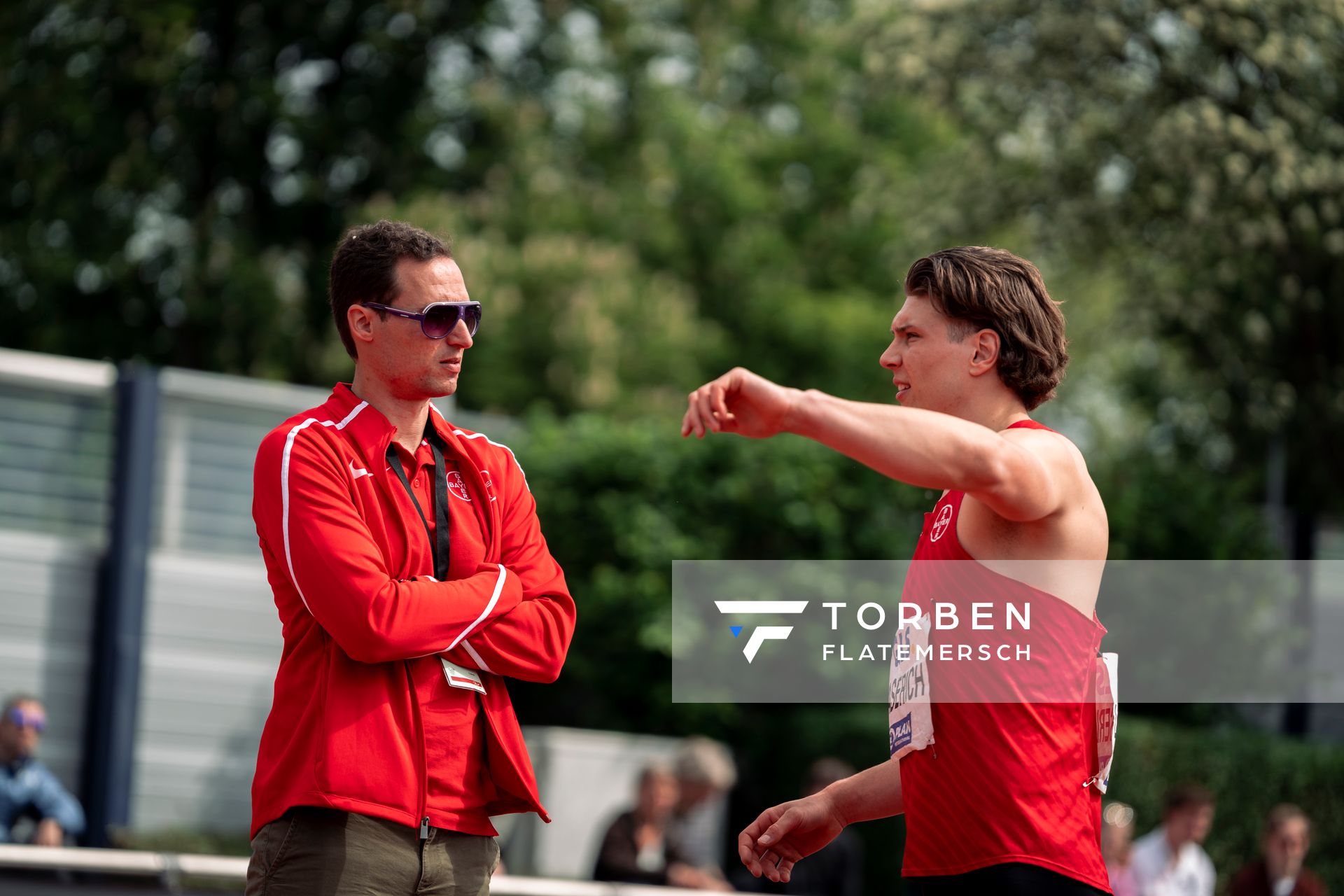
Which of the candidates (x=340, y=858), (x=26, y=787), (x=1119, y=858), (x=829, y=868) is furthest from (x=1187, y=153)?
(x=340, y=858)

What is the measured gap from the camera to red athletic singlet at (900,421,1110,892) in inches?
108

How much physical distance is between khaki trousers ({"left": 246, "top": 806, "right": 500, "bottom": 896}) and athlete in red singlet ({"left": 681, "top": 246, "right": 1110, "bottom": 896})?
3.00 feet

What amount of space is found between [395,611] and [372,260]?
0.77 metres

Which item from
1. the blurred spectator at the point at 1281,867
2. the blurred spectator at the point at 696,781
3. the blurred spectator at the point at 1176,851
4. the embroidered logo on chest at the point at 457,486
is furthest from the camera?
the blurred spectator at the point at 1281,867

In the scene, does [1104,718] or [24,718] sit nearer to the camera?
[1104,718]

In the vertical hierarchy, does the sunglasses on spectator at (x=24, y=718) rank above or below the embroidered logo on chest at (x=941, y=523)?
below

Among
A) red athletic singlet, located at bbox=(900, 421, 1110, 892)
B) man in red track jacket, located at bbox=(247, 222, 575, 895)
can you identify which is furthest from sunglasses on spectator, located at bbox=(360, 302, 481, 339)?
red athletic singlet, located at bbox=(900, 421, 1110, 892)

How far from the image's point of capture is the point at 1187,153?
13.7m

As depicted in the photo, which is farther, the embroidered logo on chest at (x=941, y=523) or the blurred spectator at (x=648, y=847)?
the blurred spectator at (x=648, y=847)

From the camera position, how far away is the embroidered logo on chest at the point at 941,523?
296 cm

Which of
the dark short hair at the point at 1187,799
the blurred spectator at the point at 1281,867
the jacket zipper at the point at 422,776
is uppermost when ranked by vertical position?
the jacket zipper at the point at 422,776

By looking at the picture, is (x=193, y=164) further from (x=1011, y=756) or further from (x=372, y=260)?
(x=1011, y=756)

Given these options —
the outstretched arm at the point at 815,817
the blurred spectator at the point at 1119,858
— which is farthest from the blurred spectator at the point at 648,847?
the outstretched arm at the point at 815,817

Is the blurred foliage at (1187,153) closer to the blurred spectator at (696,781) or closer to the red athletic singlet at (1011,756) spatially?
the blurred spectator at (696,781)
